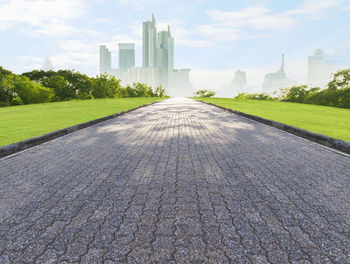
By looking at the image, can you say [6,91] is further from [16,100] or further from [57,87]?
[57,87]

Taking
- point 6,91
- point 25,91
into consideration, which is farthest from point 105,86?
point 6,91

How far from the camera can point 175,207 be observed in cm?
286

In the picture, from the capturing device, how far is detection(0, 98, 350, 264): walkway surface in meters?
2.07

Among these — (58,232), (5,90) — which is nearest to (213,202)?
(58,232)

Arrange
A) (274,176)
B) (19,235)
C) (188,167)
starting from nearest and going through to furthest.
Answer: (19,235) → (274,176) → (188,167)

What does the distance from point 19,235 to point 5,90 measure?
50098 mm

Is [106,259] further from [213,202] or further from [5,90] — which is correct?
[5,90]

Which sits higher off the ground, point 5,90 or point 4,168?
point 5,90

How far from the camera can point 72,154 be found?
5.48 meters

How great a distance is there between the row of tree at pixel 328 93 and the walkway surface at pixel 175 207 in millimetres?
38764

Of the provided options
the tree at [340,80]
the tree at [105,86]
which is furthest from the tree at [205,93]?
the tree at [340,80]

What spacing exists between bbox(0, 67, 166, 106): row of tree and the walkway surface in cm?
4612

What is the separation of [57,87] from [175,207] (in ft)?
218

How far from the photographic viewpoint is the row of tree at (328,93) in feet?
119
